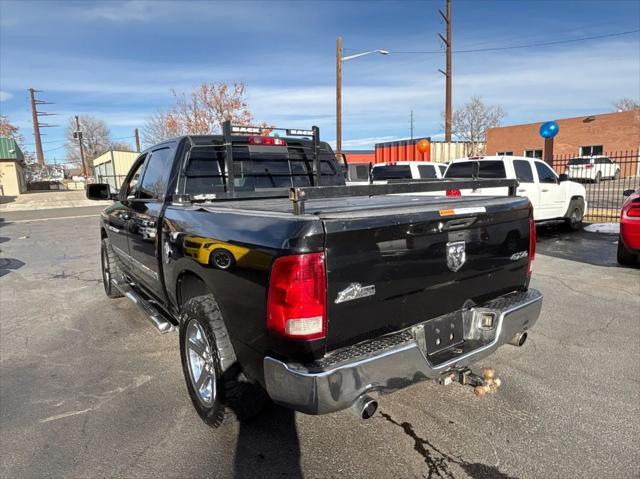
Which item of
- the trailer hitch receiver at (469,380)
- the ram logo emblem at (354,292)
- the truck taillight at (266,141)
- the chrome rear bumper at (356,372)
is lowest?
the trailer hitch receiver at (469,380)

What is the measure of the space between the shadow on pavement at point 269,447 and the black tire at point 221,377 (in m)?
Result: 0.16

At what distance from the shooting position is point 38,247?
36.1 ft

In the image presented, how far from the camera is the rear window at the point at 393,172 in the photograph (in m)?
13.0

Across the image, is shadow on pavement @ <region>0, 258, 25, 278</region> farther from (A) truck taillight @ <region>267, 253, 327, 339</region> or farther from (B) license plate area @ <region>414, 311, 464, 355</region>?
(B) license plate area @ <region>414, 311, 464, 355</region>

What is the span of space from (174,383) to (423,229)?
2.44 metres

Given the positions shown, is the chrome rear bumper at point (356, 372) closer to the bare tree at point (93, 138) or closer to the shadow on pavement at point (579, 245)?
A: the shadow on pavement at point (579, 245)

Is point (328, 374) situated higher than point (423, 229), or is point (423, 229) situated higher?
point (423, 229)

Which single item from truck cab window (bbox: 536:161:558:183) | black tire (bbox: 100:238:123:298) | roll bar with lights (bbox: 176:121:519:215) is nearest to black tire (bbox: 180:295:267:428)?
roll bar with lights (bbox: 176:121:519:215)

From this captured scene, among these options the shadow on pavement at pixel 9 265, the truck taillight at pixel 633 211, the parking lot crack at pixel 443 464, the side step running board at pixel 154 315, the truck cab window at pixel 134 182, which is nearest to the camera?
the parking lot crack at pixel 443 464

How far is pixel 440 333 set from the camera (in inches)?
106

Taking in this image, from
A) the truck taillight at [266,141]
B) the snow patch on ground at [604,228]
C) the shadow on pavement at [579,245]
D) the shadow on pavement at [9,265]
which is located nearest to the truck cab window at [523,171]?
the shadow on pavement at [579,245]

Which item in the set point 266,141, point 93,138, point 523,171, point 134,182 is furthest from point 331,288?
point 93,138

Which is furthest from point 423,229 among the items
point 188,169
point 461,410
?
point 188,169

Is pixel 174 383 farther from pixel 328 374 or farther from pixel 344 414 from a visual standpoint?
pixel 328 374
